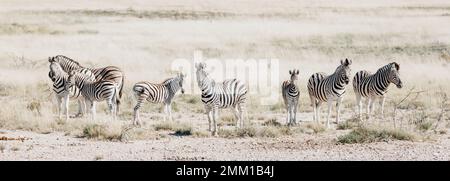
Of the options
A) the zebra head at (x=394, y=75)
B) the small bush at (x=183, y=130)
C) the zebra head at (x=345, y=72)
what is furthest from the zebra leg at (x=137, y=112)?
the zebra head at (x=394, y=75)

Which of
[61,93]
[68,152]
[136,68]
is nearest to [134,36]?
[136,68]

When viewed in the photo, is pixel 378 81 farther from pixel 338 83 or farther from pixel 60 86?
pixel 60 86

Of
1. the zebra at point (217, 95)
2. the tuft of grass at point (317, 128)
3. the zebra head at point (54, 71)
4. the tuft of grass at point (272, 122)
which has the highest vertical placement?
the zebra head at point (54, 71)

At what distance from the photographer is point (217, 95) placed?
16.8 meters

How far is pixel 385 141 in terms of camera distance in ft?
51.0

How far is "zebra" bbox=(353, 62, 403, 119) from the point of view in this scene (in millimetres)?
19281

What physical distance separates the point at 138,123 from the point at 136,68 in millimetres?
12029

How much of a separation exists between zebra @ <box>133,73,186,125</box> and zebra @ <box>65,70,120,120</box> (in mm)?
535

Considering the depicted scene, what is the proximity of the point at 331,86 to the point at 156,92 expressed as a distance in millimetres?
4346

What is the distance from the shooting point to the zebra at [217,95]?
16.4m

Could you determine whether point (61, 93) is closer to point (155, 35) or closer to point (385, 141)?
point (385, 141)

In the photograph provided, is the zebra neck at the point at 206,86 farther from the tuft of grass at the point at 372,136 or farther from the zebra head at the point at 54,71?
the zebra head at the point at 54,71

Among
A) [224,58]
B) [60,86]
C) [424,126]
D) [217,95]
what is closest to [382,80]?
[424,126]
